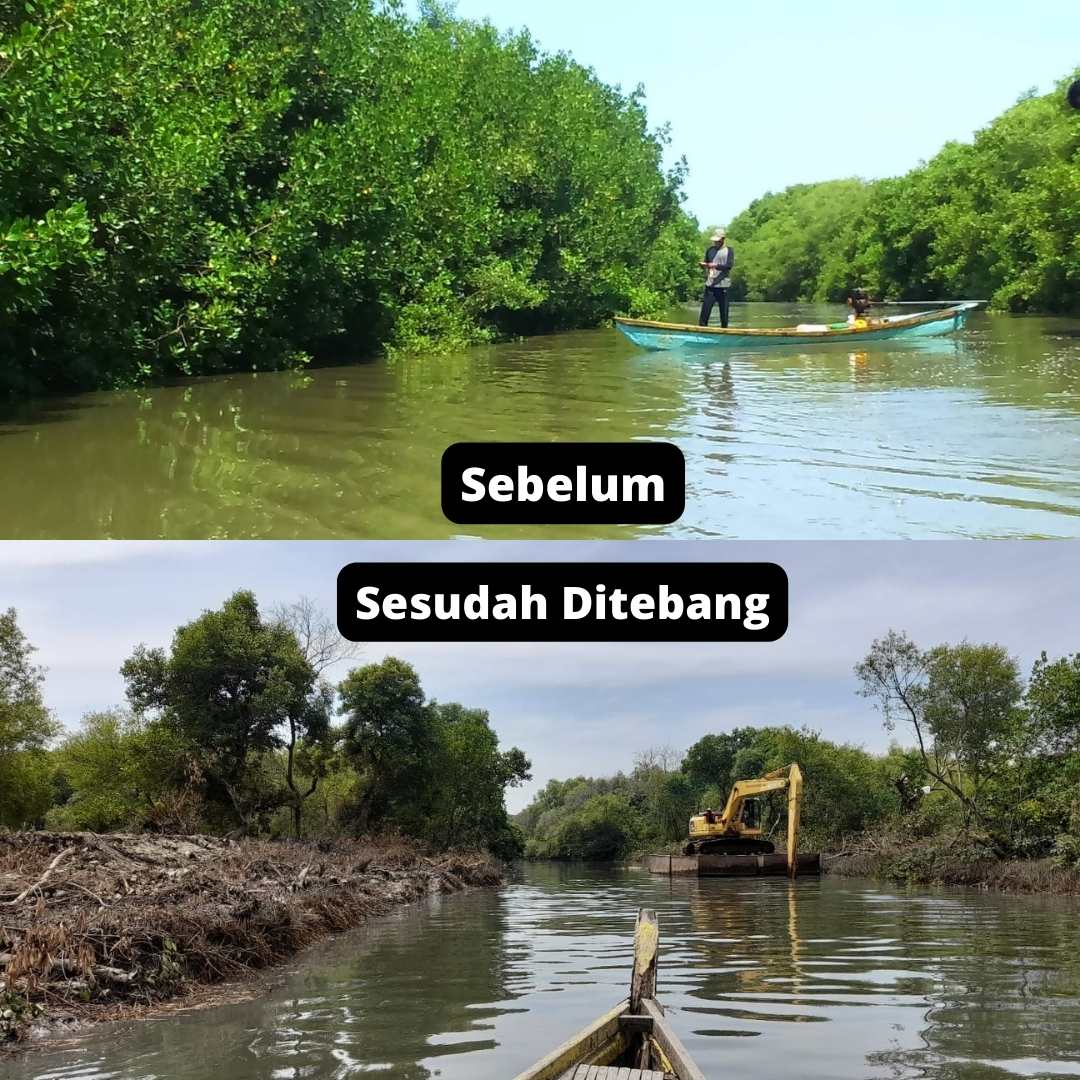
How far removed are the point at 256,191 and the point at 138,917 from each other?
69.6ft

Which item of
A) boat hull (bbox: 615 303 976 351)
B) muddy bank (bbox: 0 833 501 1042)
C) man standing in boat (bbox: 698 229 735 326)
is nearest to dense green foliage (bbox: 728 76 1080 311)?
A: boat hull (bbox: 615 303 976 351)

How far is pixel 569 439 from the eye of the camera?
1812 centimetres

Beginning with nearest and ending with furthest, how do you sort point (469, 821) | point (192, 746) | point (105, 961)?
1. point (105, 961)
2. point (192, 746)
3. point (469, 821)

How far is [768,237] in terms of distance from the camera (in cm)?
12450

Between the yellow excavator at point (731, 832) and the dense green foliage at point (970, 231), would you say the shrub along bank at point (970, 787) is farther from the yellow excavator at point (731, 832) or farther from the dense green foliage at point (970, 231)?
the dense green foliage at point (970, 231)

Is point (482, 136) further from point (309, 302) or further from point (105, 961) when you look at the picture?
point (105, 961)

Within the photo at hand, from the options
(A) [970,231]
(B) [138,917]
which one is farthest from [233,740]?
(A) [970,231]

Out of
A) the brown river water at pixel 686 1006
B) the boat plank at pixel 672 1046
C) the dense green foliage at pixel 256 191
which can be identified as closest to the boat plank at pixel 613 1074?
the boat plank at pixel 672 1046

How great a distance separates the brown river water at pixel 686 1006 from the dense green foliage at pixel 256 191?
10.1 meters

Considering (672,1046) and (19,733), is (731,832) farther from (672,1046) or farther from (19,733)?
(672,1046)

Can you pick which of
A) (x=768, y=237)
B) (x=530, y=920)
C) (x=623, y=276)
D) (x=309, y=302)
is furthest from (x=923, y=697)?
(x=768, y=237)

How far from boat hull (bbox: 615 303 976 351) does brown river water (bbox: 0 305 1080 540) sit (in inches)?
66.7

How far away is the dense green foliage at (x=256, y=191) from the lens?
18188 mm

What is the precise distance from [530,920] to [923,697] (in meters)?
17.2
